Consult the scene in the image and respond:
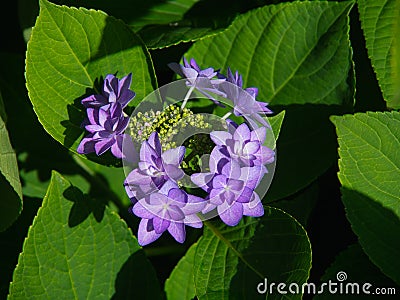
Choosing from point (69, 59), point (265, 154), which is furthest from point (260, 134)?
point (69, 59)

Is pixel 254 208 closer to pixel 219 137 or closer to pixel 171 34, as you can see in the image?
pixel 219 137

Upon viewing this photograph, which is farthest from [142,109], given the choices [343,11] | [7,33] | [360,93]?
[7,33]

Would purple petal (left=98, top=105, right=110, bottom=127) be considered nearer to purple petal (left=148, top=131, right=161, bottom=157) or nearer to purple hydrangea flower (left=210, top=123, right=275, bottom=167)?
purple petal (left=148, top=131, right=161, bottom=157)

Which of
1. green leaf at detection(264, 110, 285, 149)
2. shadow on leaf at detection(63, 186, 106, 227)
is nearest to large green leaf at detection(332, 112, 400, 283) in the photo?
green leaf at detection(264, 110, 285, 149)


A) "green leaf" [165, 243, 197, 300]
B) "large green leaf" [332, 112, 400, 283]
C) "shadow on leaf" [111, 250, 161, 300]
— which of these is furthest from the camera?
"green leaf" [165, 243, 197, 300]

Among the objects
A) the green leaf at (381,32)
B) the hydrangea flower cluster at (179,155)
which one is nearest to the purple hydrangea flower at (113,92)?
the hydrangea flower cluster at (179,155)

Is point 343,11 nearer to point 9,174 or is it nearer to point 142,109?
point 142,109
